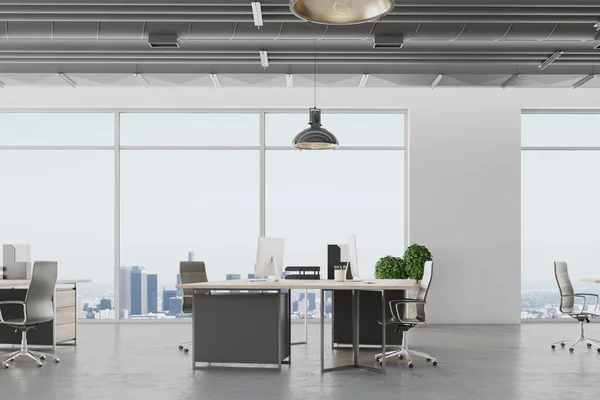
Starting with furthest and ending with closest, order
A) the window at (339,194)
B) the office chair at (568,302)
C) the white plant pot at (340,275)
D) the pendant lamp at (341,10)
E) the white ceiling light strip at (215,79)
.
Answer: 1. the window at (339,194)
2. the white ceiling light strip at (215,79)
3. the office chair at (568,302)
4. the white plant pot at (340,275)
5. the pendant lamp at (341,10)

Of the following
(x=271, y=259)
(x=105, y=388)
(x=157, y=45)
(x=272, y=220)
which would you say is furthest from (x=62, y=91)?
(x=105, y=388)

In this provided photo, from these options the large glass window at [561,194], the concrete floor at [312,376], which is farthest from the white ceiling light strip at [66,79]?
the large glass window at [561,194]

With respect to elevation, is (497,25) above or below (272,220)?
above

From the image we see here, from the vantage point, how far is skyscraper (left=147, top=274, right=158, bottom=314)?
44.0 feet

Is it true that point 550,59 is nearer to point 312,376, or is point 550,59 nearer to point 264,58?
point 264,58

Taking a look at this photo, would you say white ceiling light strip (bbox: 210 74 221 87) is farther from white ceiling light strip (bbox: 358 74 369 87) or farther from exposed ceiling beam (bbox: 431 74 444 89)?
exposed ceiling beam (bbox: 431 74 444 89)

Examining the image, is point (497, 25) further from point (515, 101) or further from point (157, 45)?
point (515, 101)

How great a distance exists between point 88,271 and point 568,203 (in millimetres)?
9013

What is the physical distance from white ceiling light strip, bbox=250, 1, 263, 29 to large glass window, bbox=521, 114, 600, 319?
24.8ft

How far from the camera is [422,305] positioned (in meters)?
8.17

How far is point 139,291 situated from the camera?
44.2 ft

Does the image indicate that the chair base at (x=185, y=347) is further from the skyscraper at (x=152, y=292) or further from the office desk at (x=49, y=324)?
the skyscraper at (x=152, y=292)

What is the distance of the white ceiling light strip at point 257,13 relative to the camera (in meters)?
7.06

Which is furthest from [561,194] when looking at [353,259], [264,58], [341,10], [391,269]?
[341,10]
